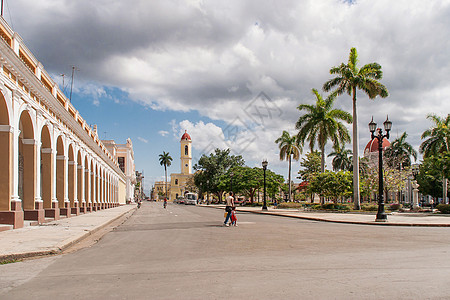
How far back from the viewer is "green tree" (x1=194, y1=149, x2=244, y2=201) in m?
86.2

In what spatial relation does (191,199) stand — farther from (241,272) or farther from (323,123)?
(241,272)

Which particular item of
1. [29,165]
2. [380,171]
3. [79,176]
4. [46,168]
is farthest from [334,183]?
[29,165]

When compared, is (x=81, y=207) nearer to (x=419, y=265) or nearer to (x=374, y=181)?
(x=419, y=265)

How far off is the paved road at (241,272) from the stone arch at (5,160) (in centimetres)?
658

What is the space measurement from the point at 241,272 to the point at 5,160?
1306 centimetres

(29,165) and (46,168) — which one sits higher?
(29,165)

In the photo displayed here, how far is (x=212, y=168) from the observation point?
86.7 metres

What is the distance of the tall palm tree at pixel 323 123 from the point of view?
41281mm

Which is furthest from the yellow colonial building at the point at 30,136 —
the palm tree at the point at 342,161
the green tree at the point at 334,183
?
the palm tree at the point at 342,161

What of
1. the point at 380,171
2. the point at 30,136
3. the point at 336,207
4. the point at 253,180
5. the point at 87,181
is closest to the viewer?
the point at 30,136

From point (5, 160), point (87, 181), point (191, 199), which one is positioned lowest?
point (191, 199)

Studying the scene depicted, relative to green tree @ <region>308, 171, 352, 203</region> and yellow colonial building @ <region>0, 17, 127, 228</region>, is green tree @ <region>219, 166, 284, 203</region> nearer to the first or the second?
green tree @ <region>308, 171, 352, 203</region>

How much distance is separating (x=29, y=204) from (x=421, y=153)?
1782 inches

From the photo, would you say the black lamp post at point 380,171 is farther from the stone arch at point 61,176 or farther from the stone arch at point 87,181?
the stone arch at point 87,181
